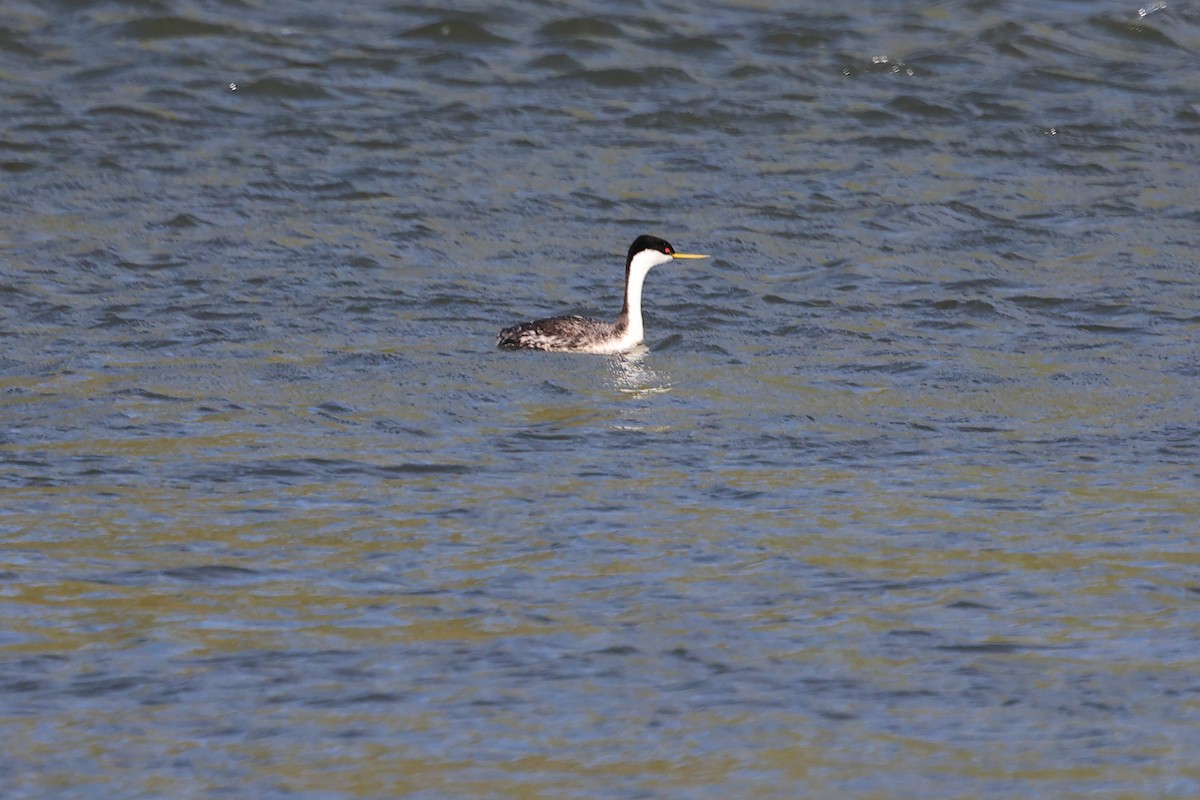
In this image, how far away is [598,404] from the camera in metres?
13.4

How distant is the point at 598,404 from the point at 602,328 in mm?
2144

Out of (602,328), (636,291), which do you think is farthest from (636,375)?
(636,291)

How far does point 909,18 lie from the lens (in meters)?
25.2

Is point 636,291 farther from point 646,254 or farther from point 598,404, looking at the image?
point 598,404

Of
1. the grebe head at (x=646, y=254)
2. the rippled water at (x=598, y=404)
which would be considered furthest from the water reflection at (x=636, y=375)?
the grebe head at (x=646, y=254)

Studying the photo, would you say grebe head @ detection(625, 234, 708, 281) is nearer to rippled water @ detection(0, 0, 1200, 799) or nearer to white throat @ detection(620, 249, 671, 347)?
white throat @ detection(620, 249, 671, 347)

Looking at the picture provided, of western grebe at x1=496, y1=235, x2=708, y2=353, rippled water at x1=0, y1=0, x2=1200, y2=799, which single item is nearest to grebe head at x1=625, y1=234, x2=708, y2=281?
western grebe at x1=496, y1=235, x2=708, y2=353

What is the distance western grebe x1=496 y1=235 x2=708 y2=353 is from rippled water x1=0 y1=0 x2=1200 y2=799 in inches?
7.7

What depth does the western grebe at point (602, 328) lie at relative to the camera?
1477 centimetres

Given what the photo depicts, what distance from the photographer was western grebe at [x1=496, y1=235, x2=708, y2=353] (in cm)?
1477

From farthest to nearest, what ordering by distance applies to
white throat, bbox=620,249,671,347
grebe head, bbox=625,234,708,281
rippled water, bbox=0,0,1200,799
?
grebe head, bbox=625,234,708,281, white throat, bbox=620,249,671,347, rippled water, bbox=0,0,1200,799

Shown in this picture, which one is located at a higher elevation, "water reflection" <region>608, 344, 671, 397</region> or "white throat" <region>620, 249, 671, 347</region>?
"white throat" <region>620, 249, 671, 347</region>

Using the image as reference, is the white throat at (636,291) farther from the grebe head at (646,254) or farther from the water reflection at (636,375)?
the water reflection at (636,375)

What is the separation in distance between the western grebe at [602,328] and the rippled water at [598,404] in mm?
196
